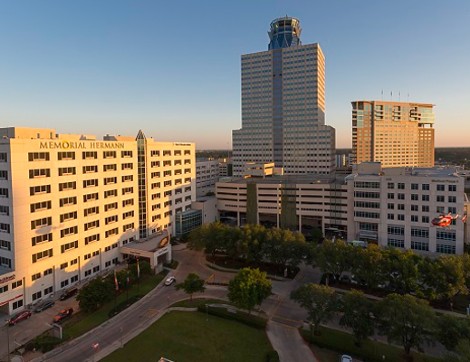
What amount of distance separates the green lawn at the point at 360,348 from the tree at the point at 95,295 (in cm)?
3314

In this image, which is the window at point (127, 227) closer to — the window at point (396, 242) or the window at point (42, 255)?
the window at point (42, 255)

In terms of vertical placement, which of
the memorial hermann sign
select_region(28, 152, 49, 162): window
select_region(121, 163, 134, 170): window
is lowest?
select_region(121, 163, 134, 170): window

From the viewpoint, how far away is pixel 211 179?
190 meters

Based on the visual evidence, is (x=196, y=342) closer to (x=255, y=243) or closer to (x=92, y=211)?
(x=255, y=243)

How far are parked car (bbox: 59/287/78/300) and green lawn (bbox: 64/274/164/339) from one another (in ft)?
25.2

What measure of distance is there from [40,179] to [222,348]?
44243 millimetres

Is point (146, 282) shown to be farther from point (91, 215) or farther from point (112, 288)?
point (91, 215)

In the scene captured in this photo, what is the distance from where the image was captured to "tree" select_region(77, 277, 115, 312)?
54.4m

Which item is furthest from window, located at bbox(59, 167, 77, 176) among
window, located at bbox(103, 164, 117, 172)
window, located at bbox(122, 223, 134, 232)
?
window, located at bbox(122, 223, 134, 232)

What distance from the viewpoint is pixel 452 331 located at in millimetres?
39156

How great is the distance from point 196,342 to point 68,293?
30.1m

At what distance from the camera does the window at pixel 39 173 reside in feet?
195

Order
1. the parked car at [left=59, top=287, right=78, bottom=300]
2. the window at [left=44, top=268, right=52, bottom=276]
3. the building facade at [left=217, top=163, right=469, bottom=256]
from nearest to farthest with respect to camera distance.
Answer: the window at [left=44, top=268, right=52, bottom=276] < the parked car at [left=59, top=287, right=78, bottom=300] < the building facade at [left=217, top=163, right=469, bottom=256]

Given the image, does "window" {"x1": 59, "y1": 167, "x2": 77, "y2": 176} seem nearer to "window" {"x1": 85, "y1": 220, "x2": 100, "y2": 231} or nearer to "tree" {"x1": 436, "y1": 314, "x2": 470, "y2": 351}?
"window" {"x1": 85, "y1": 220, "x2": 100, "y2": 231}
